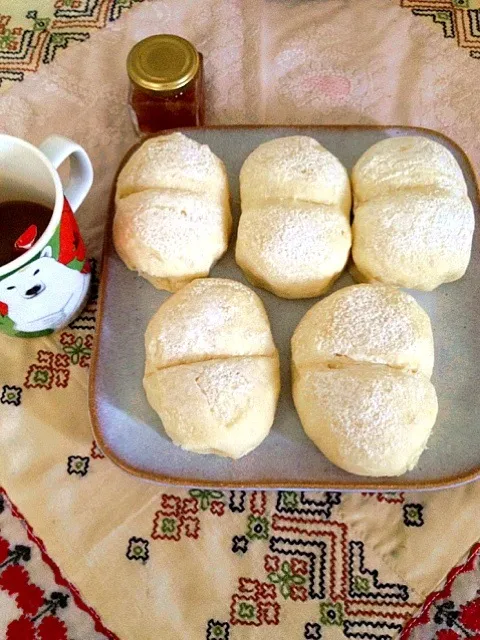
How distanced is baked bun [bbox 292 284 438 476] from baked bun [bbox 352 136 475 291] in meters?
0.04

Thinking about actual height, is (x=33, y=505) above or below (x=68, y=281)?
below

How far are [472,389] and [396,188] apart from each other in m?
0.26

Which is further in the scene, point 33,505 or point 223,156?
point 223,156

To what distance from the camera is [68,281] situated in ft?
2.38

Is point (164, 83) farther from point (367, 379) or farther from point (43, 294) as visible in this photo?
point (367, 379)

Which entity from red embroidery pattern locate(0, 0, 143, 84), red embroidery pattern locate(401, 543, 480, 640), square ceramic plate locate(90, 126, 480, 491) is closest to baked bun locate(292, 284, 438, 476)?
square ceramic plate locate(90, 126, 480, 491)

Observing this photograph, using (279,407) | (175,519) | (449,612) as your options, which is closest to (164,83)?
(279,407)

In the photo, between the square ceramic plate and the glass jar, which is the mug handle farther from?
the glass jar

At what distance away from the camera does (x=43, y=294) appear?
700mm

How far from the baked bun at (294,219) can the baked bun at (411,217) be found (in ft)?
0.10

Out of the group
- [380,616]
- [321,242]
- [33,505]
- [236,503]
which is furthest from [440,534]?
[33,505]

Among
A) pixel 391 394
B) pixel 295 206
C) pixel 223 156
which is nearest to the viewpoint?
pixel 391 394

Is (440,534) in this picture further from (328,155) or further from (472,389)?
(328,155)

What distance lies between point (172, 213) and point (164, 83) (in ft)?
0.67
